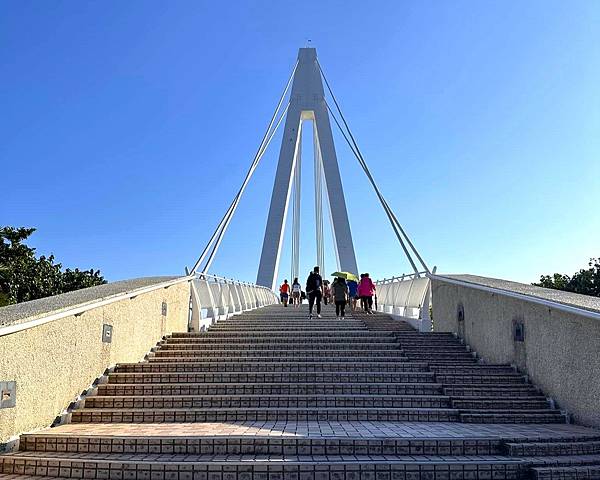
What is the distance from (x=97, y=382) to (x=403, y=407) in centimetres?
298

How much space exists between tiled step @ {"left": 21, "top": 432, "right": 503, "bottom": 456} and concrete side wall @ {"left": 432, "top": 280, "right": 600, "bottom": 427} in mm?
1291

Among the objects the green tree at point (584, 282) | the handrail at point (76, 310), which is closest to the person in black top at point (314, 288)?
the handrail at point (76, 310)

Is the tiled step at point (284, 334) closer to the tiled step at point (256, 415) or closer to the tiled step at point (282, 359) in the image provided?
the tiled step at point (282, 359)

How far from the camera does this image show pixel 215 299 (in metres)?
10.6

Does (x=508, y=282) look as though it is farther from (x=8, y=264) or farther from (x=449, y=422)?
(x=8, y=264)

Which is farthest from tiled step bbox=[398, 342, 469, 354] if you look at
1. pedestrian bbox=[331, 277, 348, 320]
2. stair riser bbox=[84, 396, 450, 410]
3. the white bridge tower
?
the white bridge tower

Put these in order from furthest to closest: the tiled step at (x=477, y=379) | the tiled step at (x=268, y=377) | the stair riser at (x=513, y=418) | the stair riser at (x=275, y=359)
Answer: the stair riser at (x=275, y=359) < the tiled step at (x=477, y=379) < the tiled step at (x=268, y=377) < the stair riser at (x=513, y=418)

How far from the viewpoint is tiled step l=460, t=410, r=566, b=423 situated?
5.15 m

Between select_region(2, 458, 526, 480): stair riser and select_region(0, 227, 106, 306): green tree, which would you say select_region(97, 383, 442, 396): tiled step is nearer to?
select_region(2, 458, 526, 480): stair riser

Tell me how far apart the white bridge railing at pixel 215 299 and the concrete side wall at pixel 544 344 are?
3.98 m

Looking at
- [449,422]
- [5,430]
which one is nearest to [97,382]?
[5,430]

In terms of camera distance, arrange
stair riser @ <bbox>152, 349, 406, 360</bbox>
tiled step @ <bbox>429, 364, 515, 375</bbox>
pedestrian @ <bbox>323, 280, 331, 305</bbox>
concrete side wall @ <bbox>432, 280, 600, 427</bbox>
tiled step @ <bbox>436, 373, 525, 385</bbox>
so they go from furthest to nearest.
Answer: pedestrian @ <bbox>323, 280, 331, 305</bbox> → stair riser @ <bbox>152, 349, 406, 360</bbox> → tiled step @ <bbox>429, 364, 515, 375</bbox> → tiled step @ <bbox>436, 373, 525, 385</bbox> → concrete side wall @ <bbox>432, 280, 600, 427</bbox>

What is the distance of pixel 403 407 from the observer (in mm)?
5465

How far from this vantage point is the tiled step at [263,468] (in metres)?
3.84
